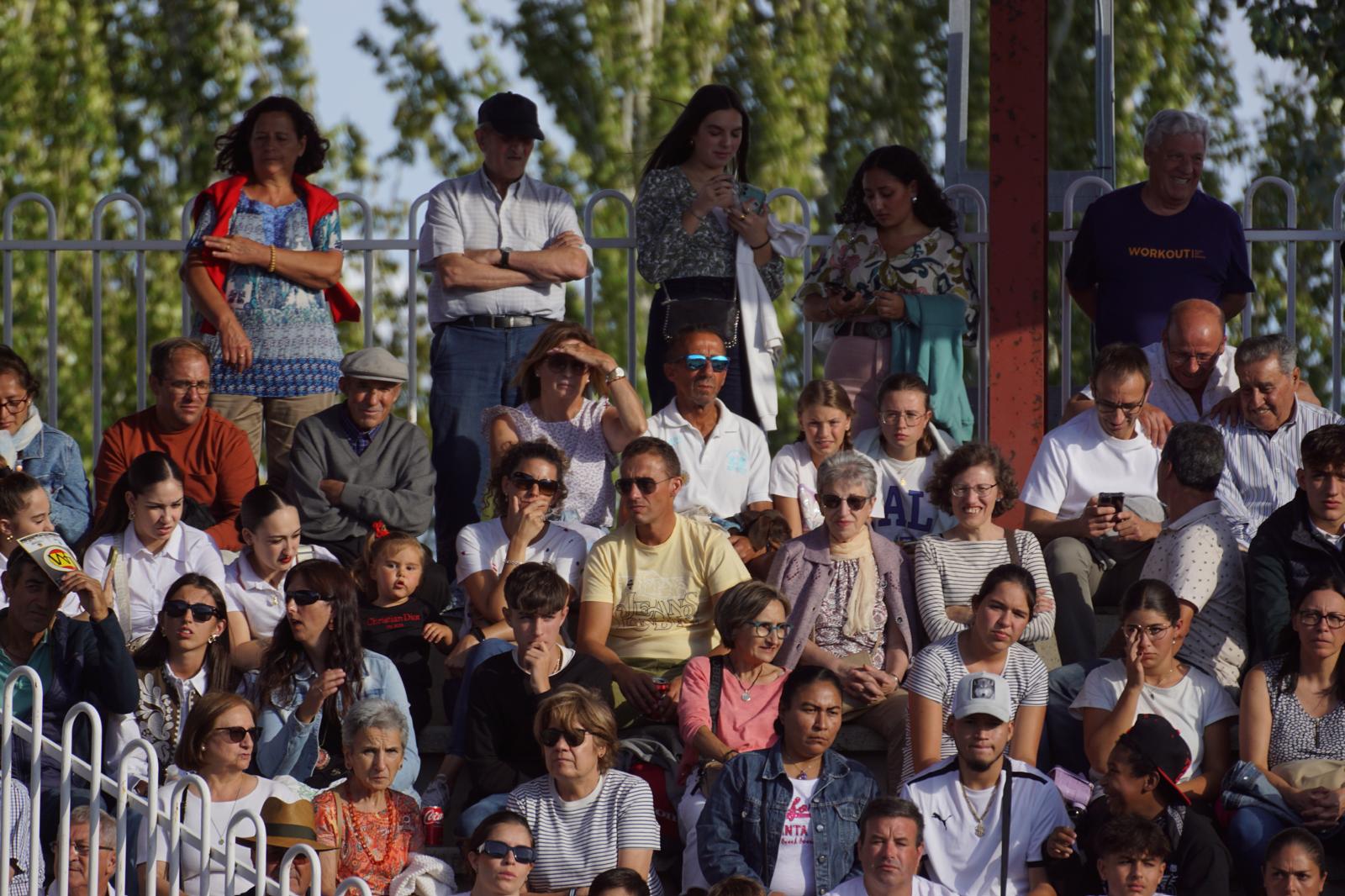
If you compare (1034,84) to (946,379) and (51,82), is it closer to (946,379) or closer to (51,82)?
(946,379)

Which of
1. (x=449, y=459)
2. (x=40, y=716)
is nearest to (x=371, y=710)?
(x=40, y=716)

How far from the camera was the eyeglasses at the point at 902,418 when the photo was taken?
9.72 metres

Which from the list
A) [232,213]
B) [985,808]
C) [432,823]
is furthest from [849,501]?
[232,213]

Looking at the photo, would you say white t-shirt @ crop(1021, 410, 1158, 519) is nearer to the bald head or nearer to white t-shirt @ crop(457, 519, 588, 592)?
the bald head

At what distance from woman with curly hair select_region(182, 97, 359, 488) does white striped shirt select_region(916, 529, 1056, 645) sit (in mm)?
2773

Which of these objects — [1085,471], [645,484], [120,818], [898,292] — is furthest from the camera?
[898,292]

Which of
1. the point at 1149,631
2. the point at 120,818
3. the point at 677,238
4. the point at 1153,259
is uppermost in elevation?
the point at 677,238

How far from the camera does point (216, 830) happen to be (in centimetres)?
801

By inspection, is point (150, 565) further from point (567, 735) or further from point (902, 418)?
point (902, 418)

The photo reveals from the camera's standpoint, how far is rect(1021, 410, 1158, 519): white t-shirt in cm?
970

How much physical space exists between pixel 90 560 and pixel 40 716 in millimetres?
1385

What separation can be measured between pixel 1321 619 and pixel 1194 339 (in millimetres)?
1718

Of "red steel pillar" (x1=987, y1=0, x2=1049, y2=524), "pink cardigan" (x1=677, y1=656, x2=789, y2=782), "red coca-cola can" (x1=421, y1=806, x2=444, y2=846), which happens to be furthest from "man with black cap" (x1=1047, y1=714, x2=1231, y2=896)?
"red steel pillar" (x1=987, y1=0, x2=1049, y2=524)

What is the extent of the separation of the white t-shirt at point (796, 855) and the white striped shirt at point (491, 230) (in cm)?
309
